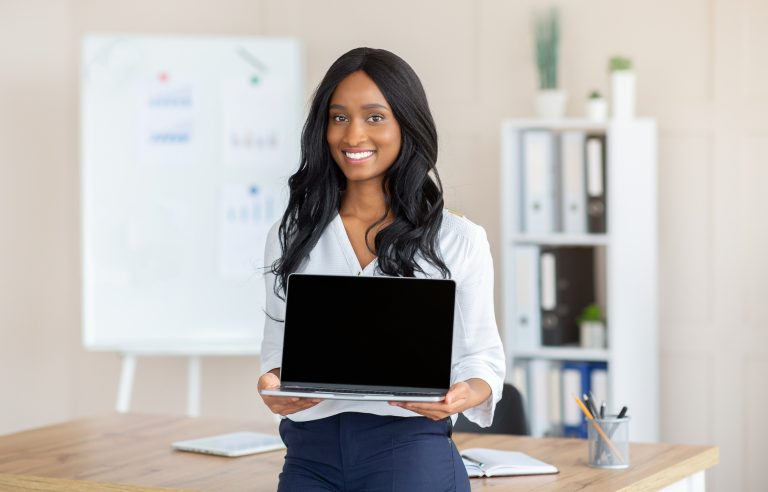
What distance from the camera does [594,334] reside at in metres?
3.86

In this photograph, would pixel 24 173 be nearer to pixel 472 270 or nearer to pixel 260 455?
pixel 260 455

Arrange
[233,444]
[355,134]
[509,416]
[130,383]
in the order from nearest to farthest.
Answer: [355,134] → [233,444] → [509,416] → [130,383]

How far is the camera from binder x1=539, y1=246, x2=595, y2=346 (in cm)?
388

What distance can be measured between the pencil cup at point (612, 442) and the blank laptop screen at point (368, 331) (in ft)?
2.00

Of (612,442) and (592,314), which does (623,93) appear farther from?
(612,442)

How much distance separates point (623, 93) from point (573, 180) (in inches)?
14.6

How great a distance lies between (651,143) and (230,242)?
158cm

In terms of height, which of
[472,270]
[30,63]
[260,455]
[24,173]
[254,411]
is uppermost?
[30,63]

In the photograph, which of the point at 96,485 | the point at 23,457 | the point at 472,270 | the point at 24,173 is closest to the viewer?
the point at 472,270

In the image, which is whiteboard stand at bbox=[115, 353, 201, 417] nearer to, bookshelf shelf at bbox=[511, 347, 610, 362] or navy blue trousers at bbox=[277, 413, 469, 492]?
bookshelf shelf at bbox=[511, 347, 610, 362]

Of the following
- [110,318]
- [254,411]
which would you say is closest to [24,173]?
[110,318]

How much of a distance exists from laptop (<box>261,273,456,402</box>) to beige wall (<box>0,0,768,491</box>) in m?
2.55

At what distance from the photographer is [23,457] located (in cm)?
231

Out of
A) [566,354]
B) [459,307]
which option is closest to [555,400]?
[566,354]
